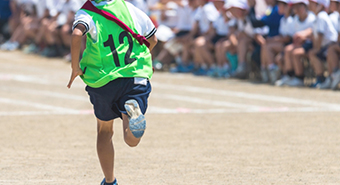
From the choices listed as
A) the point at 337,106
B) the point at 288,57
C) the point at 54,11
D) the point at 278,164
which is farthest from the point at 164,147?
the point at 54,11

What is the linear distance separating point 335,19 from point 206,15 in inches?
145

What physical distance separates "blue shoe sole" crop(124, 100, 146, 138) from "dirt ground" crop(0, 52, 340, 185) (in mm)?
1079

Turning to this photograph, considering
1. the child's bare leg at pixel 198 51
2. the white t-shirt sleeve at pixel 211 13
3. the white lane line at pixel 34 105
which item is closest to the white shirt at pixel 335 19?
the white t-shirt sleeve at pixel 211 13

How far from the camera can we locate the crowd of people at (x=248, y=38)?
1169 centimetres

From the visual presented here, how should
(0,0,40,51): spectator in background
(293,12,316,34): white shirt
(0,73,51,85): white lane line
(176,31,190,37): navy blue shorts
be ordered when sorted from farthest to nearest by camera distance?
(0,0,40,51): spectator in background → (176,31,190,37): navy blue shorts → (0,73,51,85): white lane line → (293,12,316,34): white shirt

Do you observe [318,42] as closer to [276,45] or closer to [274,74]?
[276,45]

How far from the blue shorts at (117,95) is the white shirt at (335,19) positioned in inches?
289

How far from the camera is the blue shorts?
4.74 meters

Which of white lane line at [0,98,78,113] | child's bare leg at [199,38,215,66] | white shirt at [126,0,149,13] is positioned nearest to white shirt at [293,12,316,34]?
child's bare leg at [199,38,215,66]

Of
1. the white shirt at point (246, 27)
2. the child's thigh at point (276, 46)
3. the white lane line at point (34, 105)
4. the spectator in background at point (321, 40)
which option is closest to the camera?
the white lane line at point (34, 105)

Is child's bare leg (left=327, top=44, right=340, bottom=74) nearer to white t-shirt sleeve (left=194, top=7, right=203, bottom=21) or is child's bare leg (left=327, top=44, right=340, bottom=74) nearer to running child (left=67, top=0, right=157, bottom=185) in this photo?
white t-shirt sleeve (left=194, top=7, right=203, bottom=21)

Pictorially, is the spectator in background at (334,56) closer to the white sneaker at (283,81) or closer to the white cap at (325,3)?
the white cap at (325,3)

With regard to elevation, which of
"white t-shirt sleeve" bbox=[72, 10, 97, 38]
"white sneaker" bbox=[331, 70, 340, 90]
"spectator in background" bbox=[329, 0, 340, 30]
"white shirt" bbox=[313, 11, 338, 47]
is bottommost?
"white sneaker" bbox=[331, 70, 340, 90]

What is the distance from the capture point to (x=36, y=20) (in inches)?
793
